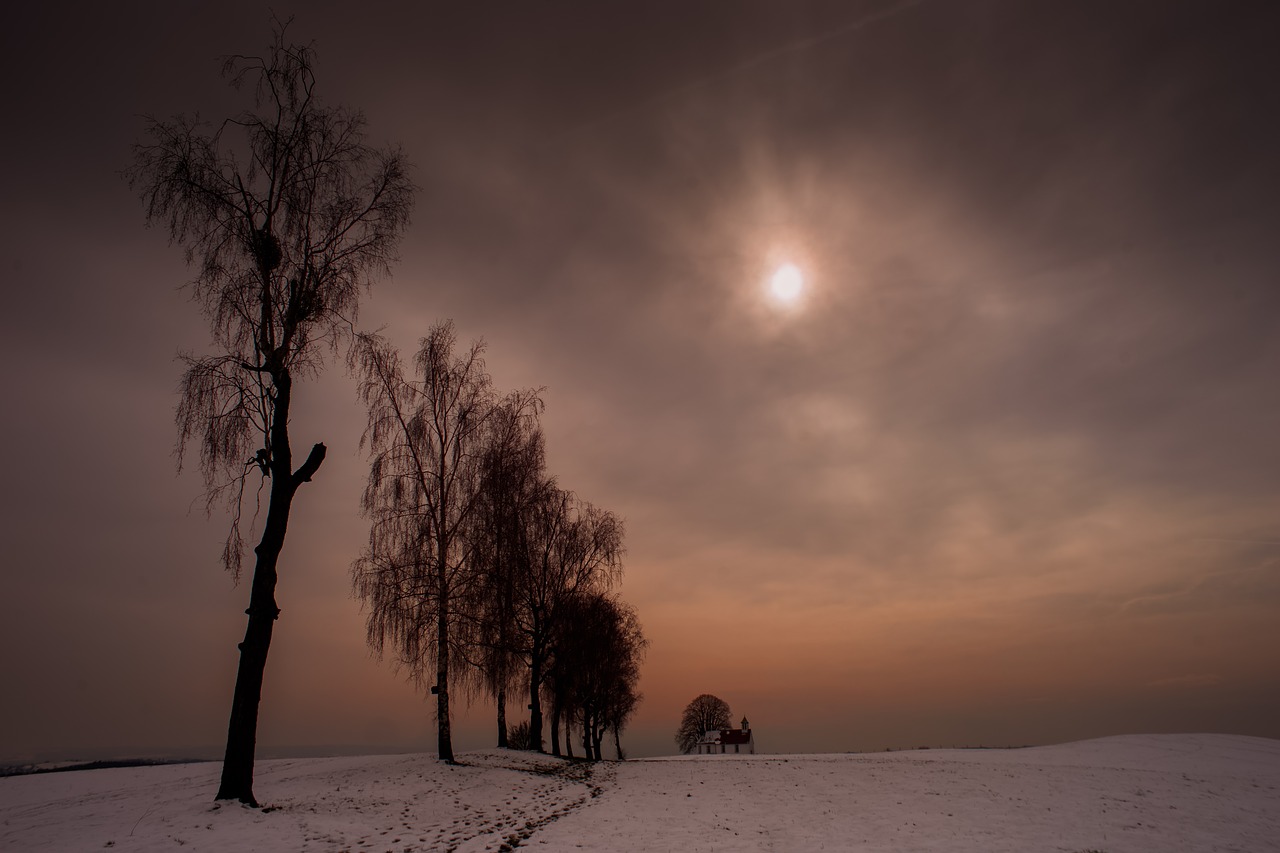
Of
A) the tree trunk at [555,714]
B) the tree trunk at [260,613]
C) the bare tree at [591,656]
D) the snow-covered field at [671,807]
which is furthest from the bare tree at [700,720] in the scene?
the tree trunk at [260,613]

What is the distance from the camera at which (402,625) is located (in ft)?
69.8

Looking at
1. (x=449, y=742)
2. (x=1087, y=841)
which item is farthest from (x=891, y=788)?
(x=449, y=742)

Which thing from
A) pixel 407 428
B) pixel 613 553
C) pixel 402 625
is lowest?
pixel 402 625

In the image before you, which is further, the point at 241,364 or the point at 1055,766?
the point at 1055,766

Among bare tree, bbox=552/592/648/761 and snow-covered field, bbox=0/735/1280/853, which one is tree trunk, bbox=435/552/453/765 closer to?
snow-covered field, bbox=0/735/1280/853

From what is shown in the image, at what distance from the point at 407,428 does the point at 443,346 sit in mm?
3668

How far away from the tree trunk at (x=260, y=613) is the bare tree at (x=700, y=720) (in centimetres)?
8403

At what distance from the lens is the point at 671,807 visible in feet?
54.2

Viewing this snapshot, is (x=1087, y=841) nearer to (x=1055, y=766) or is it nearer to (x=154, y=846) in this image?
(x=1055, y=766)

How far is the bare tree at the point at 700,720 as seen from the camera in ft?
289

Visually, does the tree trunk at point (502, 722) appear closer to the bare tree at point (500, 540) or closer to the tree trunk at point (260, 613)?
the bare tree at point (500, 540)

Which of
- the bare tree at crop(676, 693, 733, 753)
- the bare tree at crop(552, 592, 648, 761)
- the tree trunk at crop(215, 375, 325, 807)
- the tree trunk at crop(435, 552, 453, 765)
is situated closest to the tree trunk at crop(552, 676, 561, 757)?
the bare tree at crop(552, 592, 648, 761)

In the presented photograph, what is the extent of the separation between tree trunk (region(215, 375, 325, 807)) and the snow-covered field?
879mm

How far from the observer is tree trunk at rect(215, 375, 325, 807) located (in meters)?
12.8
